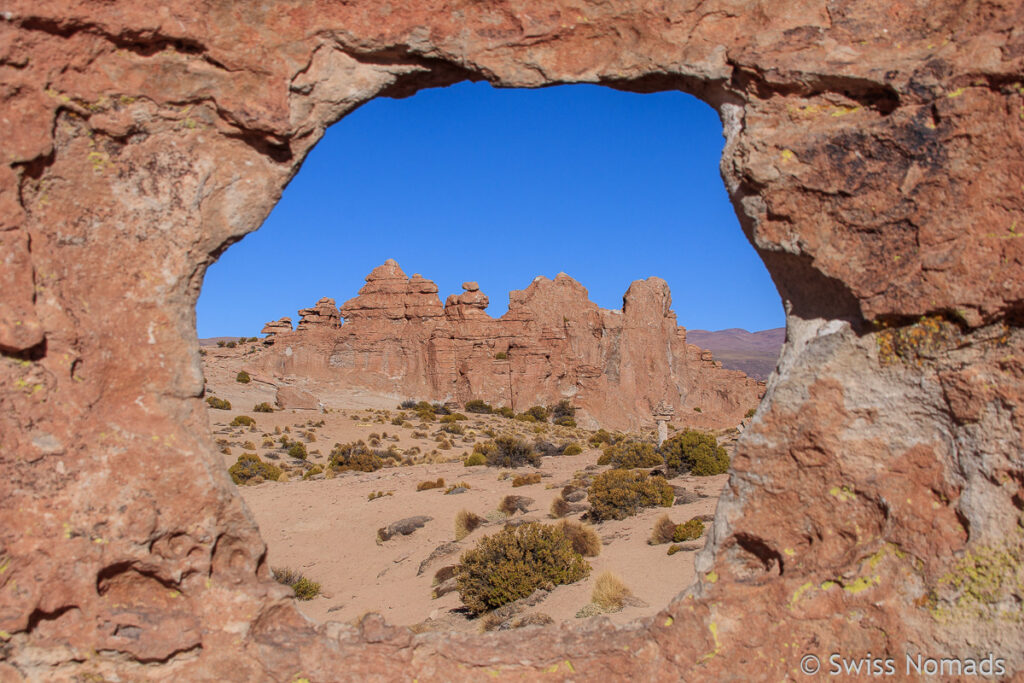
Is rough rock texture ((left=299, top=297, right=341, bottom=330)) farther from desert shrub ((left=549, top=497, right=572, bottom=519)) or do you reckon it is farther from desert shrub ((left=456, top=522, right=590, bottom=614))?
desert shrub ((left=456, top=522, right=590, bottom=614))

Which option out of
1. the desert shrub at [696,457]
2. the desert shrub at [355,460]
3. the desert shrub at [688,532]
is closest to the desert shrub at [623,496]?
the desert shrub at [688,532]

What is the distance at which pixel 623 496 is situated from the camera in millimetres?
14180

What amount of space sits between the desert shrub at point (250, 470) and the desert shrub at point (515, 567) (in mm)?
13534

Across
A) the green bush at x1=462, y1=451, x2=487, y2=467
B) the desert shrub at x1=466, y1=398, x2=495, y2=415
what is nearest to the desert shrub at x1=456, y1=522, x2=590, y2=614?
the green bush at x1=462, y1=451, x2=487, y2=467

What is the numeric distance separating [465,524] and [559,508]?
2153 mm

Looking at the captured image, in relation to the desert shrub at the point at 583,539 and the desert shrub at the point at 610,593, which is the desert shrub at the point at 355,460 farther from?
the desert shrub at the point at 610,593

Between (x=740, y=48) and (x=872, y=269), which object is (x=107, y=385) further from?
(x=872, y=269)

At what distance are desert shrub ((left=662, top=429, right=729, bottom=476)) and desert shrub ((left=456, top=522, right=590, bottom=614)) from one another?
8540 millimetres

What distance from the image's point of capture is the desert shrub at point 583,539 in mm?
11664

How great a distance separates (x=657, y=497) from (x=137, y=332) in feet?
39.7

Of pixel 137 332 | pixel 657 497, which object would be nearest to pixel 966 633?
pixel 137 332

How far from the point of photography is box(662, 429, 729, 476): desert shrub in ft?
61.5

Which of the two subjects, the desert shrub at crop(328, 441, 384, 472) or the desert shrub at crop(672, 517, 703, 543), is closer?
the desert shrub at crop(672, 517, 703, 543)

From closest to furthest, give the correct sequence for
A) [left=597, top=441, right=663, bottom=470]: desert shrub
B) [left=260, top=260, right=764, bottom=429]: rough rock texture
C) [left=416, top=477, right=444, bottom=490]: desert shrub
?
[left=416, top=477, right=444, bottom=490]: desert shrub → [left=597, top=441, right=663, bottom=470]: desert shrub → [left=260, top=260, right=764, bottom=429]: rough rock texture
